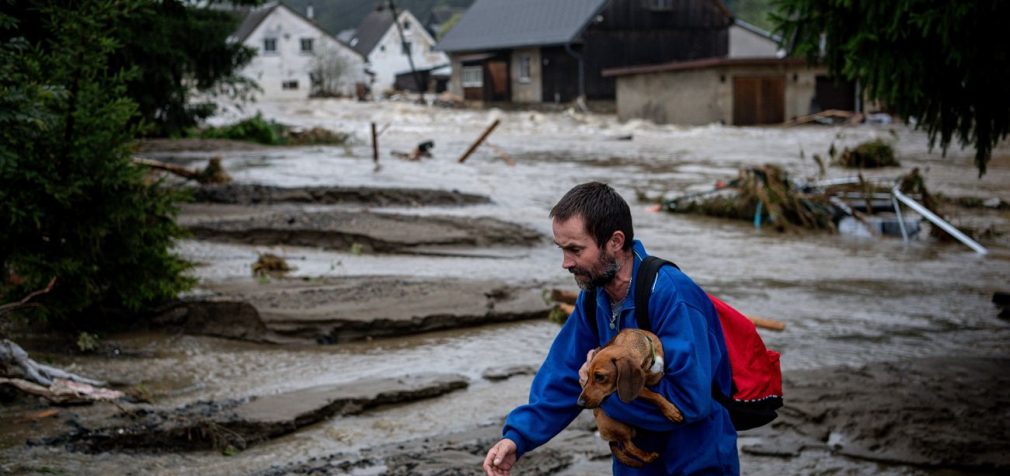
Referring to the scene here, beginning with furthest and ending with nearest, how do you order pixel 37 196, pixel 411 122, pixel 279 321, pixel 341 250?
pixel 411 122
pixel 341 250
pixel 279 321
pixel 37 196

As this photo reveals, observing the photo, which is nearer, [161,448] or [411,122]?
[161,448]

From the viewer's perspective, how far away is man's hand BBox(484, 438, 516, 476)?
3.17 metres

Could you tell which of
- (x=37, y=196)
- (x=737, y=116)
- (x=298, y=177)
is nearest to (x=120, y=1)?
(x=37, y=196)

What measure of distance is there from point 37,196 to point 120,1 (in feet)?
4.83

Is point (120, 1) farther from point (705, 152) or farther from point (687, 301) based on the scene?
point (705, 152)

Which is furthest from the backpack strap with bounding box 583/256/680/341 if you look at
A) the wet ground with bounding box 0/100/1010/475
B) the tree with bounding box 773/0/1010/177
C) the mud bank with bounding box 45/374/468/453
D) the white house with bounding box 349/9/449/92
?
the white house with bounding box 349/9/449/92

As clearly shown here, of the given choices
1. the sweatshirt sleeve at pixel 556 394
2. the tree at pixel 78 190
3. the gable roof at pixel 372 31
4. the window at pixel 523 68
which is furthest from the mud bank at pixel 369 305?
the gable roof at pixel 372 31

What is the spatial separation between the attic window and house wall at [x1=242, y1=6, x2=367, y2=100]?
86.9ft

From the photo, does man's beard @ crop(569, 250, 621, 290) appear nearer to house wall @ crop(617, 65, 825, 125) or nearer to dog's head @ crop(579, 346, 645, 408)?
dog's head @ crop(579, 346, 645, 408)

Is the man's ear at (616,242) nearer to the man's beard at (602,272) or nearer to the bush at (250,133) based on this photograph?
the man's beard at (602,272)

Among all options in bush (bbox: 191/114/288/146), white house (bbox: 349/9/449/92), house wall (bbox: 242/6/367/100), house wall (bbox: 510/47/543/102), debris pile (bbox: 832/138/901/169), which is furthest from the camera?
white house (bbox: 349/9/449/92)

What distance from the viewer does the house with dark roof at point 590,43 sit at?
53.7 m

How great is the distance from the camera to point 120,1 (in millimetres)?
7598

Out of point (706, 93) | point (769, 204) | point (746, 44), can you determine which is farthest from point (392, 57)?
point (769, 204)
